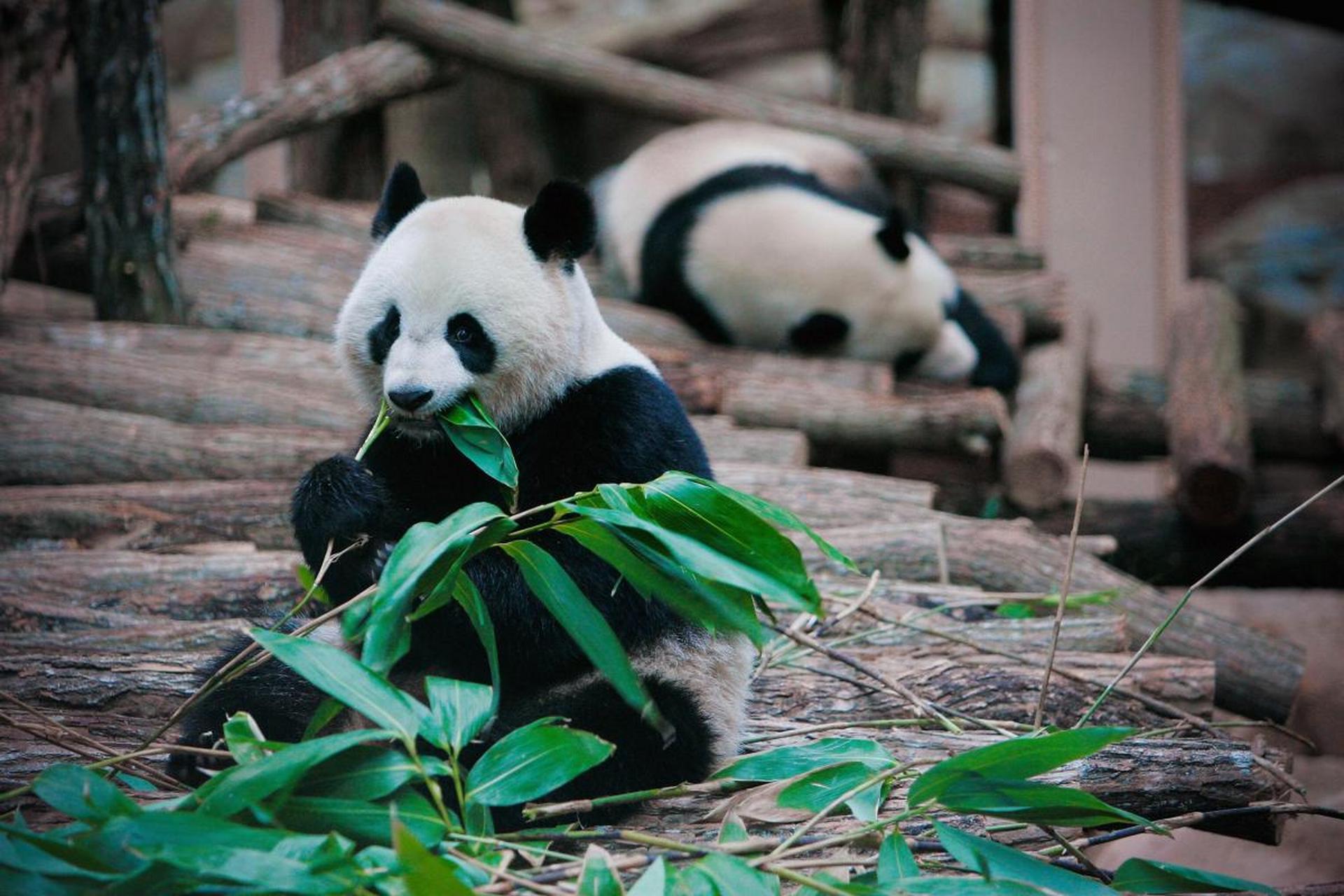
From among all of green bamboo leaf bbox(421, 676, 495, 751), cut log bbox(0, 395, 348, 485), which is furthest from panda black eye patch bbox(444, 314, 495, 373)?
cut log bbox(0, 395, 348, 485)

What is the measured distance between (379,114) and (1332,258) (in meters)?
7.96

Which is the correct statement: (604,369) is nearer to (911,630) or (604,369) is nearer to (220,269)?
(911,630)

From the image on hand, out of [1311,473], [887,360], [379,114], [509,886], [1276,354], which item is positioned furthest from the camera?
[1276,354]

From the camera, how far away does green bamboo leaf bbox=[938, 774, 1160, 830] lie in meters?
1.77

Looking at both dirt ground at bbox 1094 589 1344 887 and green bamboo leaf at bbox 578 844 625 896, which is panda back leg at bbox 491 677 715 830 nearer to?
green bamboo leaf at bbox 578 844 625 896

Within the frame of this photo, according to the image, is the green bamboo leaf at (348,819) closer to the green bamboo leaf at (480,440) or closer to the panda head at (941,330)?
the green bamboo leaf at (480,440)

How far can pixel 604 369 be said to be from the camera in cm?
245

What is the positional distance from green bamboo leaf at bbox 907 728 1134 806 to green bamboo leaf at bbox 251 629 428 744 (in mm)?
729

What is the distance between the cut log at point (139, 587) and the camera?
2.73 meters

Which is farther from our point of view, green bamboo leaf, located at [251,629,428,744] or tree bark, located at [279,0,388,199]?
tree bark, located at [279,0,388,199]

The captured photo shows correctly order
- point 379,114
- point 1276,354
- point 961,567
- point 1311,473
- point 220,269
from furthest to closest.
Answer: point 1276,354 → point 1311,473 → point 379,114 → point 220,269 → point 961,567

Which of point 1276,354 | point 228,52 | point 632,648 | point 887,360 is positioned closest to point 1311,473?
point 887,360

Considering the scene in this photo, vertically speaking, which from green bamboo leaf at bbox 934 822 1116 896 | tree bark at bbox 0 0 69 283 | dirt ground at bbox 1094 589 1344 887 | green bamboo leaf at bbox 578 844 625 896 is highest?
tree bark at bbox 0 0 69 283

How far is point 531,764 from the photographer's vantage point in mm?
1806
